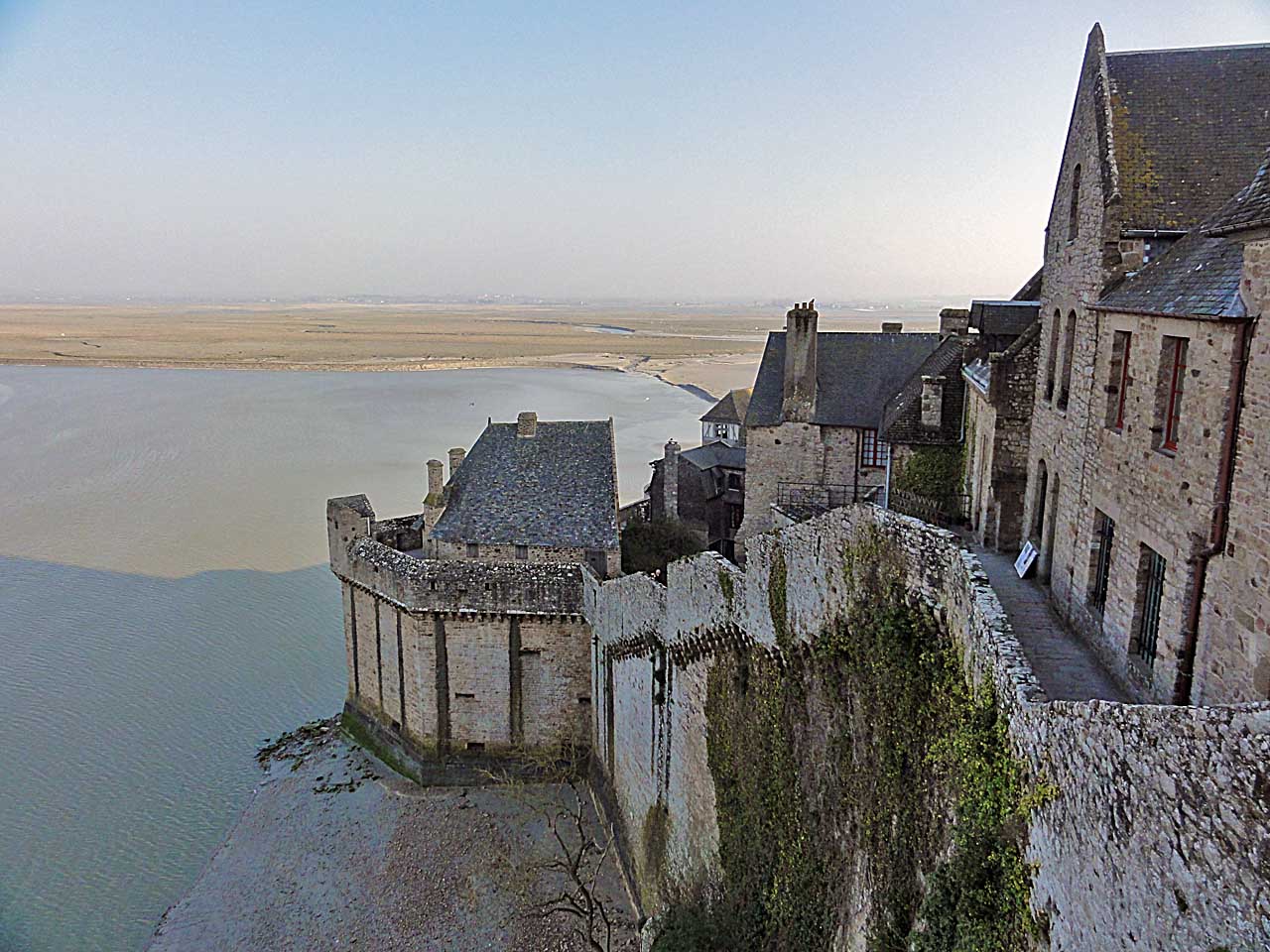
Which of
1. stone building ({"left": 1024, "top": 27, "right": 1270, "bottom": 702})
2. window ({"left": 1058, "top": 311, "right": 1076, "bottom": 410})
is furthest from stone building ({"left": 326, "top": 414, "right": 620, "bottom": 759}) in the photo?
stone building ({"left": 1024, "top": 27, "right": 1270, "bottom": 702})

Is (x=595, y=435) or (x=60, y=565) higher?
(x=595, y=435)

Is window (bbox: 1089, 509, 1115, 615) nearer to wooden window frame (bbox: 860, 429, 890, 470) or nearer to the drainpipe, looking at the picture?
the drainpipe

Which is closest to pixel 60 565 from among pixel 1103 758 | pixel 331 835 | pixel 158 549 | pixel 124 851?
pixel 158 549

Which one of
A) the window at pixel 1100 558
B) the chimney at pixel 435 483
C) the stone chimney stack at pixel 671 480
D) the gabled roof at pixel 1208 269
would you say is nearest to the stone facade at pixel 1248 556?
the gabled roof at pixel 1208 269

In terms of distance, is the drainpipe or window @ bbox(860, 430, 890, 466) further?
window @ bbox(860, 430, 890, 466)

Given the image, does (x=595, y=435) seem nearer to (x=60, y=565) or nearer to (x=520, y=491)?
(x=520, y=491)
